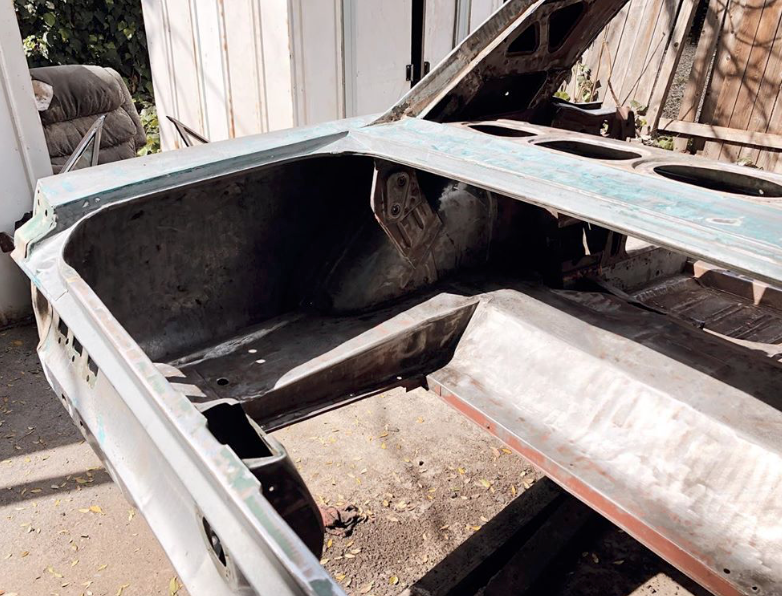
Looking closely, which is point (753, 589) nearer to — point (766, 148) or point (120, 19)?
point (766, 148)

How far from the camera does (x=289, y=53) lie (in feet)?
14.6

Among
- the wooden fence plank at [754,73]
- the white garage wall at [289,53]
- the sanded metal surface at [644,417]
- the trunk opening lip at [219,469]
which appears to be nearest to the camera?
the trunk opening lip at [219,469]

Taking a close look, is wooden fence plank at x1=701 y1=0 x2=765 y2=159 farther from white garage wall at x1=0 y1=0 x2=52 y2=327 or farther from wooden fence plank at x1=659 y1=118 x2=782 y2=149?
white garage wall at x1=0 y1=0 x2=52 y2=327

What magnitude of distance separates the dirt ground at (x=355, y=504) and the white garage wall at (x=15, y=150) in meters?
0.84

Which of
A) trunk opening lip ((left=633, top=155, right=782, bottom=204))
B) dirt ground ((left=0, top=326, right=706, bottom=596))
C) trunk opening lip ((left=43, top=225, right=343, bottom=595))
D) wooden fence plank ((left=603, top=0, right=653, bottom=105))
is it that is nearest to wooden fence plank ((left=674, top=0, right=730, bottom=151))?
wooden fence plank ((left=603, top=0, right=653, bottom=105))

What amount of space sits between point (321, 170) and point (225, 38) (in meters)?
3.19

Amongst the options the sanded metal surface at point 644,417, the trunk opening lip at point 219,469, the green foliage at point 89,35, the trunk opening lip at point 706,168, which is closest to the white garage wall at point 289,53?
the sanded metal surface at point 644,417

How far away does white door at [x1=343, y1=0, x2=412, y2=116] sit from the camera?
15.6ft

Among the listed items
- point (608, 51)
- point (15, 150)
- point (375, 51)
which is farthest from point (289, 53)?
point (608, 51)

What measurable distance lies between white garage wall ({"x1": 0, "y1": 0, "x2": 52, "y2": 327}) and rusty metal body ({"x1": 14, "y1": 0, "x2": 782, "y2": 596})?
2270 millimetres

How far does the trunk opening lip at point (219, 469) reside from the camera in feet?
2.73

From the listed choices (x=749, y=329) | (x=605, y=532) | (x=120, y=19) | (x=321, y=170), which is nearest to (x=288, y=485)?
(x=321, y=170)

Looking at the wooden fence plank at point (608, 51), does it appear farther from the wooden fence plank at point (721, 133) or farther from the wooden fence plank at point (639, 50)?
the wooden fence plank at point (721, 133)

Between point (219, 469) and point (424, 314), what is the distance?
1343mm
